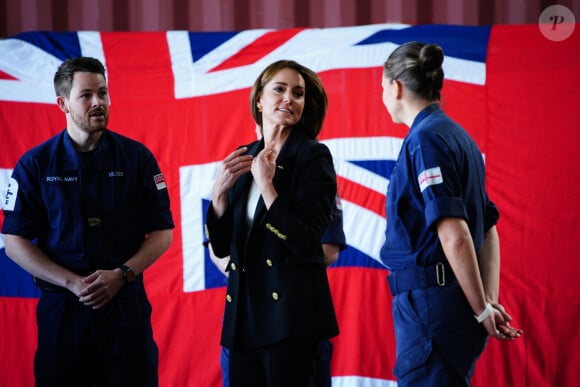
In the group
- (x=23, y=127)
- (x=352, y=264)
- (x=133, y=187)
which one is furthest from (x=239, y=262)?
(x=23, y=127)

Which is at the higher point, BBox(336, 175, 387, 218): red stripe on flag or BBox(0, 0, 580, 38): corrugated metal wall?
BBox(0, 0, 580, 38): corrugated metal wall

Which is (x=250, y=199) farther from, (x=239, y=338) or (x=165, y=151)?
(x=165, y=151)

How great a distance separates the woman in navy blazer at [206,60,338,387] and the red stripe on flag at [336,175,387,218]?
150 centimetres

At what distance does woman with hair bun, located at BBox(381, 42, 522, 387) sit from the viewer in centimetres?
201

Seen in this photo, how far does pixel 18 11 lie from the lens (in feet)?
13.8

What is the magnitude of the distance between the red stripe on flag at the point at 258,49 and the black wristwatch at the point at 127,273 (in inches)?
66.4

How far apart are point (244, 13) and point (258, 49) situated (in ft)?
1.35

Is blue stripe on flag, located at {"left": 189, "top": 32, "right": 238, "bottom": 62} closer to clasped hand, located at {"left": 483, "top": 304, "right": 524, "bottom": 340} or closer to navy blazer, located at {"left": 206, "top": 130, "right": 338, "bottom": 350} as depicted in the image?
navy blazer, located at {"left": 206, "top": 130, "right": 338, "bottom": 350}

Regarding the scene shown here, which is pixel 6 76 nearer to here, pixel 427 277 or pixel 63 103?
pixel 63 103

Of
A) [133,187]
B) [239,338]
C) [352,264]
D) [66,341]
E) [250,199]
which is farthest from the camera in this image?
[352,264]

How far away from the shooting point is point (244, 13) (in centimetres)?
419

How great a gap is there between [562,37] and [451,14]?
671 mm

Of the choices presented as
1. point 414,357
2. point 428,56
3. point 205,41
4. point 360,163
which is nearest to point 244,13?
point 205,41

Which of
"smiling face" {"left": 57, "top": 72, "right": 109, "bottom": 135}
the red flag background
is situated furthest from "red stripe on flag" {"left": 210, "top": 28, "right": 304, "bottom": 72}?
"smiling face" {"left": 57, "top": 72, "right": 109, "bottom": 135}
